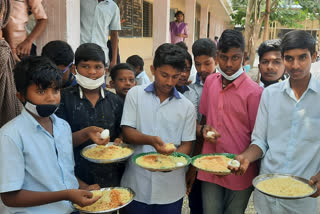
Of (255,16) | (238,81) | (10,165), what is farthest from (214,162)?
(255,16)

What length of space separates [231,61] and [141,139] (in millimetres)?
1041

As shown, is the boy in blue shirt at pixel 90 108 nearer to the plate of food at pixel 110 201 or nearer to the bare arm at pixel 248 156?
the plate of food at pixel 110 201

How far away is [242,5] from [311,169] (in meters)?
25.2

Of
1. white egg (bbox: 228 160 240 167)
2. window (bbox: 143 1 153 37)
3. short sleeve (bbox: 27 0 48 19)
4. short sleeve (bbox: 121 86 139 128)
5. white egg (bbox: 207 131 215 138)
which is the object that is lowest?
white egg (bbox: 228 160 240 167)

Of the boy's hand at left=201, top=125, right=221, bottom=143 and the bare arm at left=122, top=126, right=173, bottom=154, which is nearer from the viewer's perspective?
the bare arm at left=122, top=126, right=173, bottom=154

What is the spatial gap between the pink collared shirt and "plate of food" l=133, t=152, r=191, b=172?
15.8 inches

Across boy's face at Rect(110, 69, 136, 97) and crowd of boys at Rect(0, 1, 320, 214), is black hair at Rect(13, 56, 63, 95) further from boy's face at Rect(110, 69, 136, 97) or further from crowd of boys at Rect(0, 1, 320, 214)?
boy's face at Rect(110, 69, 136, 97)

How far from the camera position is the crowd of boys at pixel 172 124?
2.07 metres

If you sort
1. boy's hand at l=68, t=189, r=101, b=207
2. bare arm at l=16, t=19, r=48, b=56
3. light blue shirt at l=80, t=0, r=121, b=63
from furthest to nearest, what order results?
1. light blue shirt at l=80, t=0, r=121, b=63
2. bare arm at l=16, t=19, r=48, b=56
3. boy's hand at l=68, t=189, r=101, b=207

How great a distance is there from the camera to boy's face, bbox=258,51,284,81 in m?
3.40

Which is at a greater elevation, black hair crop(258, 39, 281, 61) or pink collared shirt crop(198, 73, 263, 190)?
black hair crop(258, 39, 281, 61)

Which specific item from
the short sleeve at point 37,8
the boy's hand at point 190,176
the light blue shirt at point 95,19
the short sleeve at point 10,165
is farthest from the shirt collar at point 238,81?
the light blue shirt at point 95,19

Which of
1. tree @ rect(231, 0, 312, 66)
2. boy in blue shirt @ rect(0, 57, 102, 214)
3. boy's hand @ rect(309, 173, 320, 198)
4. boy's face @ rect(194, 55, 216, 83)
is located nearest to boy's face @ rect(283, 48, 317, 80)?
boy's hand @ rect(309, 173, 320, 198)

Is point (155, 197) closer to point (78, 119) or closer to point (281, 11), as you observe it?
point (78, 119)
